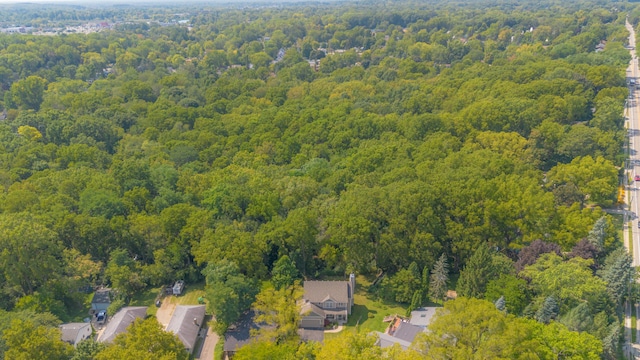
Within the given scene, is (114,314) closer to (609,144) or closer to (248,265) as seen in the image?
(248,265)

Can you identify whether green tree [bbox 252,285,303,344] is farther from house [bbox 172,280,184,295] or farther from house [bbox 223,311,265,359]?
house [bbox 172,280,184,295]

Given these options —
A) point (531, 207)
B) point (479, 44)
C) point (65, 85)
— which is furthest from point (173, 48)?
point (531, 207)

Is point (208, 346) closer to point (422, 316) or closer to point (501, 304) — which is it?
point (422, 316)

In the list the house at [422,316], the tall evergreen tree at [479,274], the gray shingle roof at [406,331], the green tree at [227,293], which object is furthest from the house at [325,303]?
the tall evergreen tree at [479,274]

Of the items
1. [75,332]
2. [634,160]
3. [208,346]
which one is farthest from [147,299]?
[634,160]

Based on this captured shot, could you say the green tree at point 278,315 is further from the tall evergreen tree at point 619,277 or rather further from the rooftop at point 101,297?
the tall evergreen tree at point 619,277

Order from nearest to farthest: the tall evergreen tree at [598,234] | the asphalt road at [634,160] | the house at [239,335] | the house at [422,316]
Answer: the house at [239,335]
the house at [422,316]
the tall evergreen tree at [598,234]
the asphalt road at [634,160]
